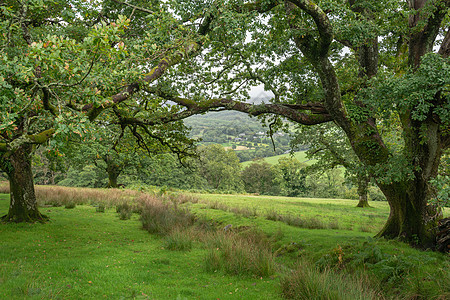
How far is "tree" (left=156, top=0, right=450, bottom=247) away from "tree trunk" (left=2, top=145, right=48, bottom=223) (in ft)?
22.4

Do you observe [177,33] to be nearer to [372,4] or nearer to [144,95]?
[144,95]

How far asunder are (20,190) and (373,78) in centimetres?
1320

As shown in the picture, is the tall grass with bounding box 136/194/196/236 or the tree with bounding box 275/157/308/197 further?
the tree with bounding box 275/157/308/197

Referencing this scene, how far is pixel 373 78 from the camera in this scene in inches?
270

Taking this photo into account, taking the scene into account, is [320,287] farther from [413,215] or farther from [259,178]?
[259,178]

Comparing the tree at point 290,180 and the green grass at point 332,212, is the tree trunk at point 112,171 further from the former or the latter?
the tree at point 290,180

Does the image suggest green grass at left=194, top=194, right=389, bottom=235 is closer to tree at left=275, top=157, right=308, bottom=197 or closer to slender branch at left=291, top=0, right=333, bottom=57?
slender branch at left=291, top=0, right=333, bottom=57

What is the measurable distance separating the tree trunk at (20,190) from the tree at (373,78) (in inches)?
268

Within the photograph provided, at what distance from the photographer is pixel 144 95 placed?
12.7 m

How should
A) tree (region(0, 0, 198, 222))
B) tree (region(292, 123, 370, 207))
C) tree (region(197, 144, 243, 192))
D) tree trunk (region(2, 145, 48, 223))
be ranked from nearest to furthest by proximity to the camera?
tree (region(0, 0, 198, 222)) < tree trunk (region(2, 145, 48, 223)) < tree (region(292, 123, 370, 207)) < tree (region(197, 144, 243, 192))

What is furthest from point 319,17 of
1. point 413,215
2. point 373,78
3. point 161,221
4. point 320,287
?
point 161,221

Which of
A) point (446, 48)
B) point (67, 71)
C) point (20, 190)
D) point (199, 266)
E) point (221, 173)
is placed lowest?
point (221, 173)

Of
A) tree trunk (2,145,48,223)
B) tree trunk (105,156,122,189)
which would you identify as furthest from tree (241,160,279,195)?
tree trunk (2,145,48,223)

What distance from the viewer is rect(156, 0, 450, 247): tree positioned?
6.39 metres
